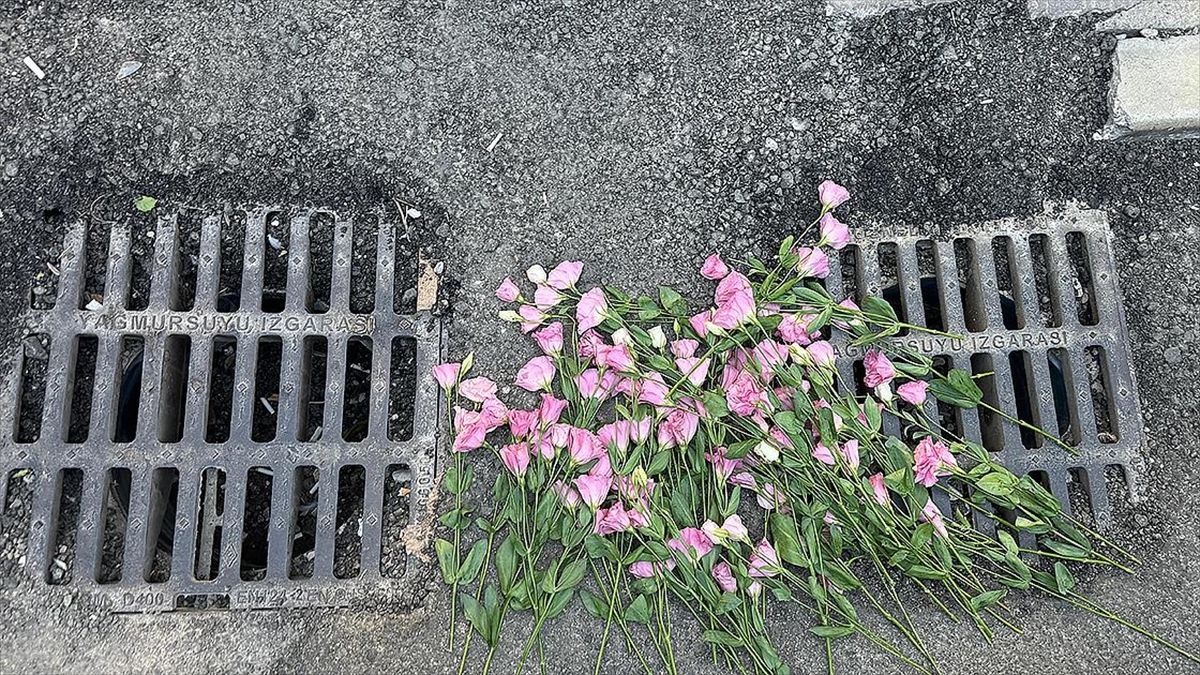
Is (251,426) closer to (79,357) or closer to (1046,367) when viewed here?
(79,357)

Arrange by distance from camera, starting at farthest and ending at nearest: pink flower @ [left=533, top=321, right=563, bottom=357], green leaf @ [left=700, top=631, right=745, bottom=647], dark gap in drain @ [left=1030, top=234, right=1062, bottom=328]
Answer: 1. dark gap in drain @ [left=1030, top=234, right=1062, bottom=328]
2. pink flower @ [left=533, top=321, right=563, bottom=357]
3. green leaf @ [left=700, top=631, right=745, bottom=647]

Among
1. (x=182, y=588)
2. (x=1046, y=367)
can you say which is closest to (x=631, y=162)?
(x=1046, y=367)

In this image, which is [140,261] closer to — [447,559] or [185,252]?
[185,252]

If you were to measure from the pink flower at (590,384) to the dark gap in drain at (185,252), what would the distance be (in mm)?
816

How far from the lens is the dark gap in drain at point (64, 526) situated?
1792 mm

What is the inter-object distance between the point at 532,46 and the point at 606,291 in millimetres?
577

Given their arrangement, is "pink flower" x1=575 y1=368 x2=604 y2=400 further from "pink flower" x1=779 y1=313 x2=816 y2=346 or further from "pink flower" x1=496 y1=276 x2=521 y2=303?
"pink flower" x1=779 y1=313 x2=816 y2=346

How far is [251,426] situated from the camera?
184cm

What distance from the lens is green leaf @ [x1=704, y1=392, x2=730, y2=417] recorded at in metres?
1.75

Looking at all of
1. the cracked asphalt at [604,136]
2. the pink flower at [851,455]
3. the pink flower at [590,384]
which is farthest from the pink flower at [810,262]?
the pink flower at [590,384]

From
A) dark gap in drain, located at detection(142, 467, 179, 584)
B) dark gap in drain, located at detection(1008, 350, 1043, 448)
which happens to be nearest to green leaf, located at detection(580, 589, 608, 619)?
dark gap in drain, located at detection(142, 467, 179, 584)

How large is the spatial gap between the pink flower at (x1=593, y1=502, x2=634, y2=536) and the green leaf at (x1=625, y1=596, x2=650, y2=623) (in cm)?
14

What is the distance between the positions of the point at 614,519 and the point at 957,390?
721 millimetres

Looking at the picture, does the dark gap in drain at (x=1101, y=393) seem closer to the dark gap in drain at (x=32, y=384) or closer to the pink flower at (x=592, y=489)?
the pink flower at (x=592, y=489)
